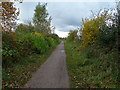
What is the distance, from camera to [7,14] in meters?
5.25

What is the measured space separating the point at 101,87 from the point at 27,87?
2.89 meters

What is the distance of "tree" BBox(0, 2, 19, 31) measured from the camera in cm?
514

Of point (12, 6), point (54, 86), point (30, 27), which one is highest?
point (30, 27)

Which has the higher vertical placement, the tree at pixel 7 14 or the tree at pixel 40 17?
the tree at pixel 40 17

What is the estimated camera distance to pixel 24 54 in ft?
28.7

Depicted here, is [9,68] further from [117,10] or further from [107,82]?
[117,10]

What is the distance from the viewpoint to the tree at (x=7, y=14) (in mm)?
5143

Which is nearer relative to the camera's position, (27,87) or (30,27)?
(27,87)

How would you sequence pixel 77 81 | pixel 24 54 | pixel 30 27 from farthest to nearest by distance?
pixel 30 27 → pixel 24 54 → pixel 77 81

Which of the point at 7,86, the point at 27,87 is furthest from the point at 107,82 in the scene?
the point at 7,86

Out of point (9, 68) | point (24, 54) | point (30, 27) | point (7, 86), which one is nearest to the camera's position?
point (7, 86)

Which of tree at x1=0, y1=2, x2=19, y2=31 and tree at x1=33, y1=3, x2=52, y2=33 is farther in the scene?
tree at x1=33, y1=3, x2=52, y2=33

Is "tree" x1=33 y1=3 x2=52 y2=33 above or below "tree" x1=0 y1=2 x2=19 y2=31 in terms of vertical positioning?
above

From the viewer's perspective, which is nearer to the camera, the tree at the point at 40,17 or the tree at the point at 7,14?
the tree at the point at 7,14
